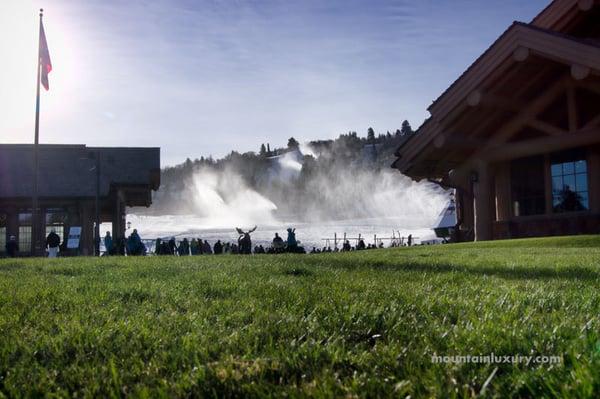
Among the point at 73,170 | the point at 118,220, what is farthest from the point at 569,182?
the point at 118,220

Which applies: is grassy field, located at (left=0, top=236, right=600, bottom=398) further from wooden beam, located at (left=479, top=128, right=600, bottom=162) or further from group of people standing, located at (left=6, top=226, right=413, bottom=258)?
group of people standing, located at (left=6, top=226, right=413, bottom=258)

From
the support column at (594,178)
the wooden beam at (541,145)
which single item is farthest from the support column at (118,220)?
the support column at (594,178)

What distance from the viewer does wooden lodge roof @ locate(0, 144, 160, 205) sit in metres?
35.1

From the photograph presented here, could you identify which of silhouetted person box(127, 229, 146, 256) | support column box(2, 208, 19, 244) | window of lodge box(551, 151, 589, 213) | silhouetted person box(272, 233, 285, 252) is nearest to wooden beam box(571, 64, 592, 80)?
window of lodge box(551, 151, 589, 213)

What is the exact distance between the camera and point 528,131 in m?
19.6

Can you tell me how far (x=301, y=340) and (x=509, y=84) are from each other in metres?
16.9

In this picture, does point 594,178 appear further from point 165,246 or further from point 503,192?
point 165,246

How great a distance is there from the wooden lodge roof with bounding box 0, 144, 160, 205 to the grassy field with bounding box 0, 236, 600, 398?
32.0m

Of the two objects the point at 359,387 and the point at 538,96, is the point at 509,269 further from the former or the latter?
the point at 538,96

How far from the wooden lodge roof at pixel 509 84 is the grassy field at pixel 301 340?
1264 centimetres

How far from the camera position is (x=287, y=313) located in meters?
3.76

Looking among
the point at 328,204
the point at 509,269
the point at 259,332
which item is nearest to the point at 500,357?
the point at 259,332

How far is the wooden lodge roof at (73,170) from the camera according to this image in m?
35.1

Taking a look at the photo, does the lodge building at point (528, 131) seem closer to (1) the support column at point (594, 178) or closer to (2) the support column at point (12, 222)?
(1) the support column at point (594, 178)
